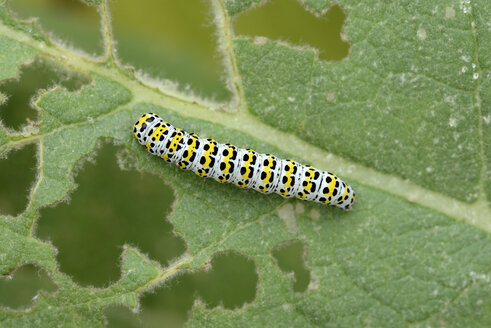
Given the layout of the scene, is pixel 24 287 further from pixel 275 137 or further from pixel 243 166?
pixel 275 137

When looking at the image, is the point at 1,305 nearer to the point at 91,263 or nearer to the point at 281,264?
the point at 91,263

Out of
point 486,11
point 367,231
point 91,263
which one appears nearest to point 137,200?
point 91,263

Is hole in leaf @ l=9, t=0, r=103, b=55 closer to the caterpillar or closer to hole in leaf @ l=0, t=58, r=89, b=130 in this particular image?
hole in leaf @ l=0, t=58, r=89, b=130

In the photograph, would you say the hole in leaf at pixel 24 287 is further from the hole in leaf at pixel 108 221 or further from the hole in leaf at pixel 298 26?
the hole in leaf at pixel 298 26

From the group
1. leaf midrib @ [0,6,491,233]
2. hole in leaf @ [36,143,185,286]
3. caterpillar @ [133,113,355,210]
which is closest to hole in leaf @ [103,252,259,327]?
hole in leaf @ [36,143,185,286]

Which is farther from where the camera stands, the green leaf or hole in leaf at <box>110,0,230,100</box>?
hole in leaf at <box>110,0,230,100</box>

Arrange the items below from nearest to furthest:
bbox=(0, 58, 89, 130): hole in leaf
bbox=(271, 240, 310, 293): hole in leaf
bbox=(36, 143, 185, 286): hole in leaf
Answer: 1. bbox=(0, 58, 89, 130): hole in leaf
2. bbox=(271, 240, 310, 293): hole in leaf
3. bbox=(36, 143, 185, 286): hole in leaf

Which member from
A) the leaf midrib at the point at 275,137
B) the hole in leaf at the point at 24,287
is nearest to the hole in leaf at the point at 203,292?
the hole in leaf at the point at 24,287
